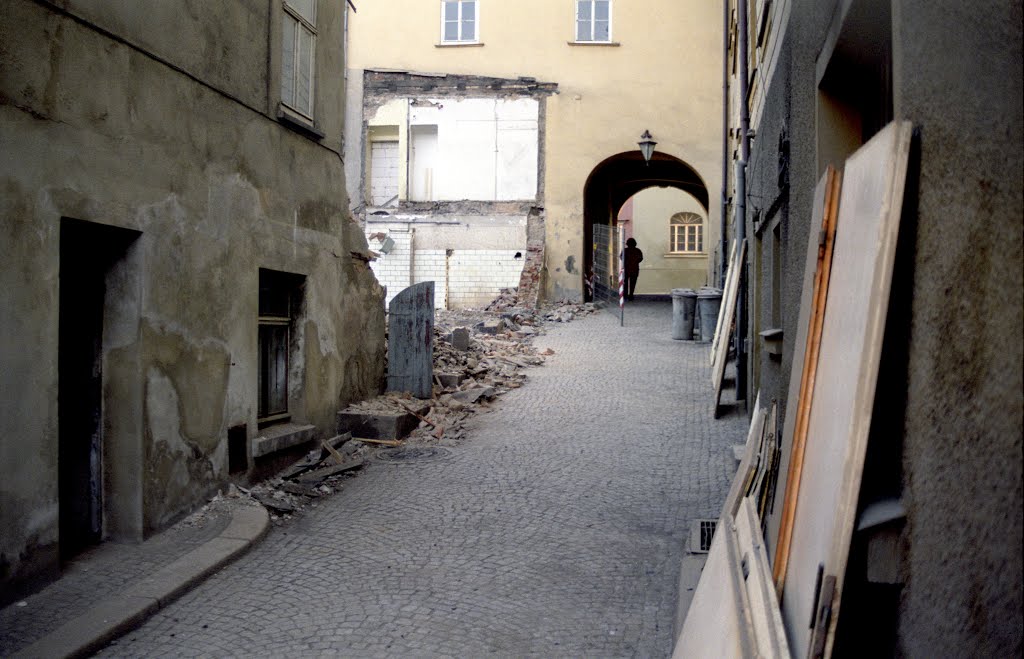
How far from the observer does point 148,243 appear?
20.9 feet

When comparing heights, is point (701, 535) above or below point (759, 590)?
below

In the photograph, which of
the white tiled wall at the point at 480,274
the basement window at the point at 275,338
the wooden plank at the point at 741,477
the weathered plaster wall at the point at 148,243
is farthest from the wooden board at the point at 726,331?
the white tiled wall at the point at 480,274

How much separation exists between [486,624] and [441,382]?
770 centimetres

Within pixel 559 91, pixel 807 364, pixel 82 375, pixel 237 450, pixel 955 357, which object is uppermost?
pixel 559 91

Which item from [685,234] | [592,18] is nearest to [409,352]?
[592,18]

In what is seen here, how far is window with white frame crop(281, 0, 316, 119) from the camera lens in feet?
29.0

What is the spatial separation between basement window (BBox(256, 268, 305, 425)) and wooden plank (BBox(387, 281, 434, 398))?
262cm

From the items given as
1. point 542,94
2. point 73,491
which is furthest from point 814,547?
point 542,94

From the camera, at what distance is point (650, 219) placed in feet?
123

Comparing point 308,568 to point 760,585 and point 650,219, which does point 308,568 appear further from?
point 650,219

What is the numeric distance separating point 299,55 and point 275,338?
297 cm

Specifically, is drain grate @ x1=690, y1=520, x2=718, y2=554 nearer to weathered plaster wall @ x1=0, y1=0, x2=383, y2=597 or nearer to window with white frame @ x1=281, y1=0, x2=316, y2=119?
weathered plaster wall @ x1=0, y1=0, x2=383, y2=597

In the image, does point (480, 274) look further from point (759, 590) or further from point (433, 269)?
point (759, 590)

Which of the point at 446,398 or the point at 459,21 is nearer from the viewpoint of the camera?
the point at 446,398
